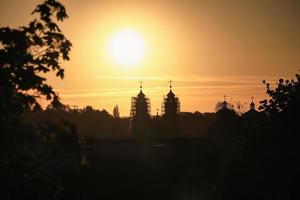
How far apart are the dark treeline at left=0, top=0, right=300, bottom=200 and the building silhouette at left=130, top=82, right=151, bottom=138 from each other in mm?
39330

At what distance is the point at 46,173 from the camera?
11609 millimetres

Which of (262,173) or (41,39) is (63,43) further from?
(262,173)

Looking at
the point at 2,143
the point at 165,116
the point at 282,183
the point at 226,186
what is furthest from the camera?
the point at 165,116

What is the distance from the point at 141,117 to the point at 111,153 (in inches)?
2227

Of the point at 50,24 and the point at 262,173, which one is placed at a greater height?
the point at 50,24

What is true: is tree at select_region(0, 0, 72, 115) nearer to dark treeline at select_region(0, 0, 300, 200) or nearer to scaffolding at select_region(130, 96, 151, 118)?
dark treeline at select_region(0, 0, 300, 200)

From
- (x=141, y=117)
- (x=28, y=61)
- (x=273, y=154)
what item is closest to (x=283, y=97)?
(x=273, y=154)

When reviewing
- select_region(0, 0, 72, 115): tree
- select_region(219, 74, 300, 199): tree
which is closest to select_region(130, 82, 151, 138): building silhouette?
select_region(219, 74, 300, 199): tree

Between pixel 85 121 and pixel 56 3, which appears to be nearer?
pixel 56 3

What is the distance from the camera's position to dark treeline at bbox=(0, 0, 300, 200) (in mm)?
11492

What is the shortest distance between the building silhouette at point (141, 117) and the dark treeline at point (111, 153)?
39.3m

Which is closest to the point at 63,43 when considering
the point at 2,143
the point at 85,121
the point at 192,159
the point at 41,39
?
the point at 41,39

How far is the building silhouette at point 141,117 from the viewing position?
115250 millimetres

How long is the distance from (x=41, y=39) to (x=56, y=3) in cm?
79
